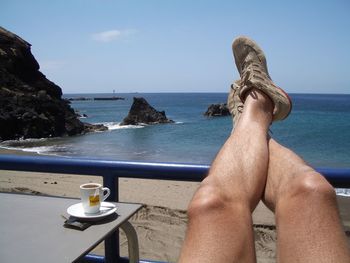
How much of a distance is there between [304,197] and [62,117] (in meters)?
25.2

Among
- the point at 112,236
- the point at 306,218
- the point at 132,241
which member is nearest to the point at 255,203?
the point at 306,218

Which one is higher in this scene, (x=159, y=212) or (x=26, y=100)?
(x=26, y=100)

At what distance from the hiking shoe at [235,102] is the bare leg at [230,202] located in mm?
505

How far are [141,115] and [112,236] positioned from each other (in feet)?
106

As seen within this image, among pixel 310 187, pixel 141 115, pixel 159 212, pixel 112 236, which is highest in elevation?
pixel 310 187

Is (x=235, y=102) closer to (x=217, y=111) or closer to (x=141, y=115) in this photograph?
(x=141, y=115)

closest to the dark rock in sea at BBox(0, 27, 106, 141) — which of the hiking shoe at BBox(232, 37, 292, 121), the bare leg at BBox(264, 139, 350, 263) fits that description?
the hiking shoe at BBox(232, 37, 292, 121)

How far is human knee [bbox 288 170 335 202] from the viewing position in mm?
1110

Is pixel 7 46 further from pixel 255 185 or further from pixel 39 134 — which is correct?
pixel 255 185

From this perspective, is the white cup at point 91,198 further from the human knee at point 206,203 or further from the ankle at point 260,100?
the ankle at point 260,100

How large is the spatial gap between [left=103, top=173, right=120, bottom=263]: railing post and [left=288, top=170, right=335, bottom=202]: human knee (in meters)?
0.75

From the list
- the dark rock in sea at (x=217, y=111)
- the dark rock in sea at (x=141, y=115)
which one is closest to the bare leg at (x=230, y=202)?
the dark rock in sea at (x=141, y=115)

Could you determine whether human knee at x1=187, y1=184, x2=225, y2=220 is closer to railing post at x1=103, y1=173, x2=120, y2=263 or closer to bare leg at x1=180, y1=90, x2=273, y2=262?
bare leg at x1=180, y1=90, x2=273, y2=262

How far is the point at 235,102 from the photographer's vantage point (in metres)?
2.38
